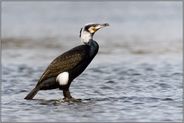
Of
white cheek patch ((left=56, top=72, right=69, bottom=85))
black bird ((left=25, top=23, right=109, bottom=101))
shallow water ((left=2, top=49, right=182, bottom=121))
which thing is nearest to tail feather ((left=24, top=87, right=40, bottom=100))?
black bird ((left=25, top=23, right=109, bottom=101))

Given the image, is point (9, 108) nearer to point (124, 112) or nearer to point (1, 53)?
point (124, 112)

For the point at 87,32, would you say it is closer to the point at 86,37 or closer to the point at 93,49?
the point at 86,37

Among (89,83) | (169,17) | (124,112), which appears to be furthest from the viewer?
(169,17)

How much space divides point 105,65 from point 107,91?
164 inches

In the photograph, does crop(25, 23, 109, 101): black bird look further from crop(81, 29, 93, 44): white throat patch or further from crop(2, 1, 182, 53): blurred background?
crop(2, 1, 182, 53): blurred background

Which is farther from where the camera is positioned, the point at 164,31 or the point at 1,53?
the point at 164,31

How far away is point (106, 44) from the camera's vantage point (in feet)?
70.3

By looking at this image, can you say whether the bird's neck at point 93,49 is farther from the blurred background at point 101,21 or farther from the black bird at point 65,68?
the blurred background at point 101,21

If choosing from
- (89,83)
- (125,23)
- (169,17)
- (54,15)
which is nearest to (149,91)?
(89,83)

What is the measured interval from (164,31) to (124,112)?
14.5 metres

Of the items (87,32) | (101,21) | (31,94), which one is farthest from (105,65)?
(101,21)

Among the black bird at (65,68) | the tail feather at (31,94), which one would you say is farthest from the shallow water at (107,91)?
the black bird at (65,68)

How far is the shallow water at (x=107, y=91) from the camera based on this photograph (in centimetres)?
1014

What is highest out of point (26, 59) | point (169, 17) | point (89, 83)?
point (169, 17)
